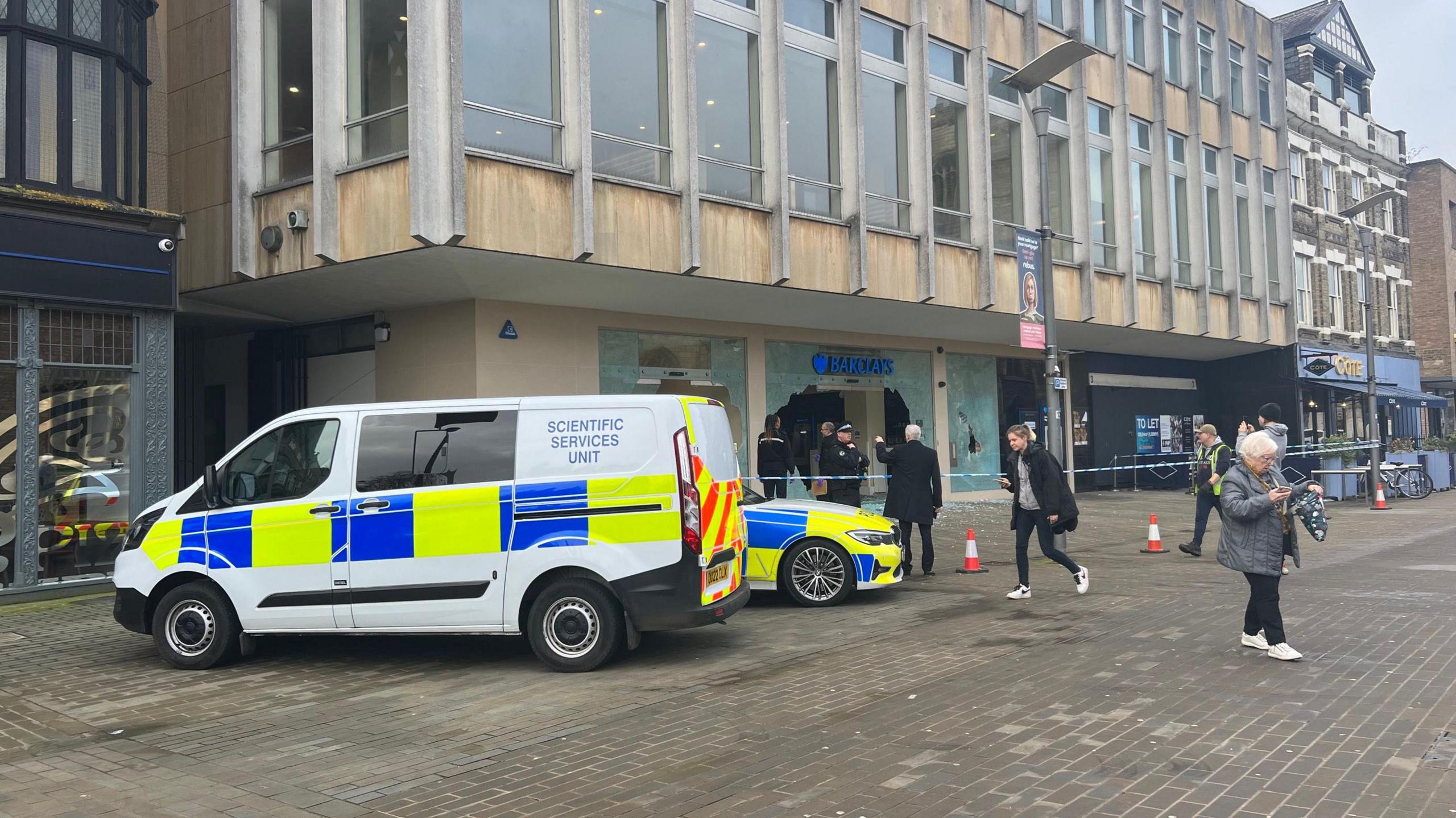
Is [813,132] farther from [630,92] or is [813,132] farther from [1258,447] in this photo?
[1258,447]

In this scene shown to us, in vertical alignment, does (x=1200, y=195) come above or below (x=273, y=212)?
above

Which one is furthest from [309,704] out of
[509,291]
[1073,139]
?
[1073,139]

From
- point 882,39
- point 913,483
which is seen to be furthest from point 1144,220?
point 913,483

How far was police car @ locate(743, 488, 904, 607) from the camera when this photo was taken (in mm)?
10289

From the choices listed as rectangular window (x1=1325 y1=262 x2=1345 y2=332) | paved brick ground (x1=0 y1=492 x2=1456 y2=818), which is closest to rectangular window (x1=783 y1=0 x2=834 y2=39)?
paved brick ground (x1=0 y1=492 x2=1456 y2=818)

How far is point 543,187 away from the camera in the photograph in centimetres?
1349

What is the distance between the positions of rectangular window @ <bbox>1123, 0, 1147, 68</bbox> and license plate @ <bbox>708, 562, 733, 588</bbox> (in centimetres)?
2215

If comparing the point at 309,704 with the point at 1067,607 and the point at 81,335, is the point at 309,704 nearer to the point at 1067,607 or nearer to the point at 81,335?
the point at 1067,607

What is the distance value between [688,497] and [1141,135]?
22173 mm

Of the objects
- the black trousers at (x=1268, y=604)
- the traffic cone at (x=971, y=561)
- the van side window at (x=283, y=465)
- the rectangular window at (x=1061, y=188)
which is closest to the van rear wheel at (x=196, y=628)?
the van side window at (x=283, y=465)

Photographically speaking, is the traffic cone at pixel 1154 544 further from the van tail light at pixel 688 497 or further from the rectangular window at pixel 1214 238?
the rectangular window at pixel 1214 238

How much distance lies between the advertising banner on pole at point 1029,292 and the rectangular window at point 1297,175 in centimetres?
2176

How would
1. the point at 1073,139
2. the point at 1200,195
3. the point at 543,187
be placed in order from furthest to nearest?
the point at 1200,195, the point at 1073,139, the point at 543,187

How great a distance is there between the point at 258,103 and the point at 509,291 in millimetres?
4153
